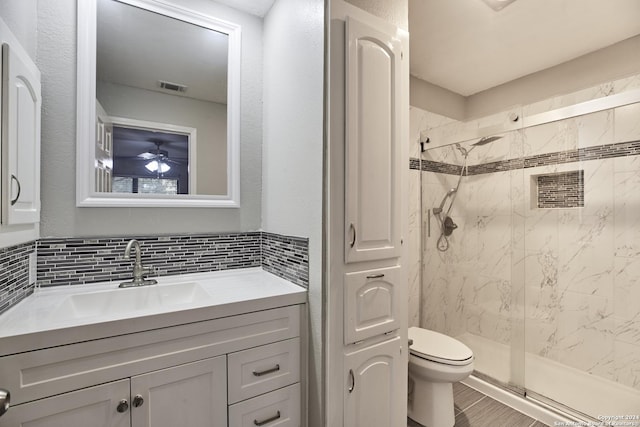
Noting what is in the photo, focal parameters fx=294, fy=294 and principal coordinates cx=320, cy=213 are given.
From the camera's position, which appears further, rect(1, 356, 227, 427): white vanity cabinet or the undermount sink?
the undermount sink

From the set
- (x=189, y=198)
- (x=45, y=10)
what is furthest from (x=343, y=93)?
(x=45, y=10)

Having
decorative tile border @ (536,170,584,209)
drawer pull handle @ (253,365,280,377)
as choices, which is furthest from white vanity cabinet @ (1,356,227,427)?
decorative tile border @ (536,170,584,209)

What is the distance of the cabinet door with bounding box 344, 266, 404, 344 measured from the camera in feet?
4.14

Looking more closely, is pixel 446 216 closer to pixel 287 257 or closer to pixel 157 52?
pixel 287 257

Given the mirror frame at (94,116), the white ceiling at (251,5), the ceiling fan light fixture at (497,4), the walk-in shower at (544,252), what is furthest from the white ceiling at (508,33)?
the mirror frame at (94,116)

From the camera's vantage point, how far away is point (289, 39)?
1506 millimetres

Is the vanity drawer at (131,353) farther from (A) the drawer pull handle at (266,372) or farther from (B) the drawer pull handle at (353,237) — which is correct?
(B) the drawer pull handle at (353,237)

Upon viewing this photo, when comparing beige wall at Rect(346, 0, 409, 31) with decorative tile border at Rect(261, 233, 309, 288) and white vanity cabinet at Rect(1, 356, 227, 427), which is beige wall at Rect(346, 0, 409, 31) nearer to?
decorative tile border at Rect(261, 233, 309, 288)

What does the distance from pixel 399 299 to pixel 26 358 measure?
54.4 inches

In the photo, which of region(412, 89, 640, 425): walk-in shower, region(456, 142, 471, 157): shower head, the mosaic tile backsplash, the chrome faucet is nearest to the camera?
the mosaic tile backsplash

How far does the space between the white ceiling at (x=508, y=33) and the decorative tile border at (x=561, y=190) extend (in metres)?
0.89

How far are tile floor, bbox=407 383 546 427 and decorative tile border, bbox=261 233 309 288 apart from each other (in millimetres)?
1182

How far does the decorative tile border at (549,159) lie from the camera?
193 cm

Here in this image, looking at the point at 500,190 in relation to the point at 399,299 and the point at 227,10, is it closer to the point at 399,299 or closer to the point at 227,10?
the point at 399,299
